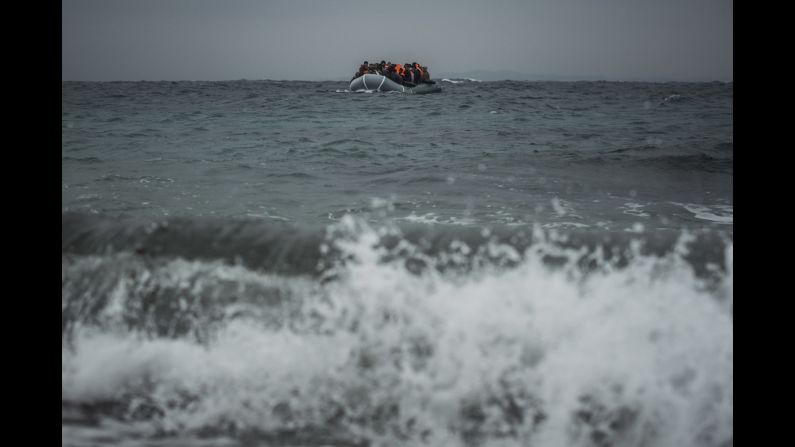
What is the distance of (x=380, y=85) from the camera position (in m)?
25.7

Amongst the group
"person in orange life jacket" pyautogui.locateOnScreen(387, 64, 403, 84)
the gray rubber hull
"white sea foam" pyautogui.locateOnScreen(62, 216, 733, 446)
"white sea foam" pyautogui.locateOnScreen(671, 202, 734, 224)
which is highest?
"person in orange life jacket" pyautogui.locateOnScreen(387, 64, 403, 84)

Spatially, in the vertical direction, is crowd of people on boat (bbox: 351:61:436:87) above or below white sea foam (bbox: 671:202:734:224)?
above

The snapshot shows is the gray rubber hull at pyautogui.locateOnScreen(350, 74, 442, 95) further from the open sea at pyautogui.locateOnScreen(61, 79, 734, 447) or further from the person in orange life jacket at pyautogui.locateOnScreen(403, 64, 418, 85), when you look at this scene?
the open sea at pyautogui.locateOnScreen(61, 79, 734, 447)

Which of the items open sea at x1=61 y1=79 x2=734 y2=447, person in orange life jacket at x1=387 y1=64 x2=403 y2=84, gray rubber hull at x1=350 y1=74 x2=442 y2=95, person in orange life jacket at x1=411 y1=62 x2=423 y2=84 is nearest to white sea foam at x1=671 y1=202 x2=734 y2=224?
open sea at x1=61 y1=79 x2=734 y2=447

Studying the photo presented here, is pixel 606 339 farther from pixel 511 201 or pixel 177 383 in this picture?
pixel 511 201

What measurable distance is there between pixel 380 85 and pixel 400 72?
1249mm

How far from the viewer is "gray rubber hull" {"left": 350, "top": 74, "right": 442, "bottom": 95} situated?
1008 inches

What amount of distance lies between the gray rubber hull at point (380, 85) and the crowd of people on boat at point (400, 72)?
10.4 inches

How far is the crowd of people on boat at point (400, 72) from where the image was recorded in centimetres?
2586

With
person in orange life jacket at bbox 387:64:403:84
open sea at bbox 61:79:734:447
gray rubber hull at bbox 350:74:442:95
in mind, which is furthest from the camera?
person in orange life jacket at bbox 387:64:403:84

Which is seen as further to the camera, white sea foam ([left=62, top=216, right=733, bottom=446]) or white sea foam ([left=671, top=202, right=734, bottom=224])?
white sea foam ([left=671, top=202, right=734, bottom=224])

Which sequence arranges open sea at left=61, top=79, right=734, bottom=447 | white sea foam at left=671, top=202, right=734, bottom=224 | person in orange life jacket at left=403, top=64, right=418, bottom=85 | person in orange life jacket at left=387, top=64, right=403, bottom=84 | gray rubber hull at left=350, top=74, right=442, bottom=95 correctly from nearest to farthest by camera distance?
1. open sea at left=61, top=79, right=734, bottom=447
2. white sea foam at left=671, top=202, right=734, bottom=224
3. gray rubber hull at left=350, top=74, right=442, bottom=95
4. person in orange life jacket at left=387, top=64, right=403, bottom=84
5. person in orange life jacket at left=403, top=64, right=418, bottom=85

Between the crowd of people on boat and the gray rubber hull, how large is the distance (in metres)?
0.26
